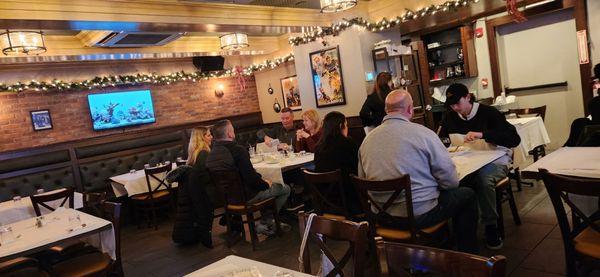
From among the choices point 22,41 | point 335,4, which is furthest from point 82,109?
point 335,4

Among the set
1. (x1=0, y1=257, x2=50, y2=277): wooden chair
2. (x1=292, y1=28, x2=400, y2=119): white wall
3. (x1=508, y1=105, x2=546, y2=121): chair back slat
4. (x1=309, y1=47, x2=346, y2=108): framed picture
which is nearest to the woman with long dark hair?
(x1=292, y1=28, x2=400, y2=119): white wall

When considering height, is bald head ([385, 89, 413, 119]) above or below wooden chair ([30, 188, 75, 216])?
above

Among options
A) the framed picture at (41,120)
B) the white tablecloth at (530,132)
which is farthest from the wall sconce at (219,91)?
the white tablecloth at (530,132)

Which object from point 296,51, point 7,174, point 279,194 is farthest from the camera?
point 296,51

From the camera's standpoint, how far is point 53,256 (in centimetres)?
396

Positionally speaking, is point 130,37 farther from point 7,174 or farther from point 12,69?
point 7,174

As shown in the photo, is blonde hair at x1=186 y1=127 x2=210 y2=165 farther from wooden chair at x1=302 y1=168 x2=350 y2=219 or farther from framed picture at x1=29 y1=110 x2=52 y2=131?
framed picture at x1=29 y1=110 x2=52 y2=131

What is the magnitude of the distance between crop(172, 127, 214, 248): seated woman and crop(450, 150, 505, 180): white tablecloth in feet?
8.58

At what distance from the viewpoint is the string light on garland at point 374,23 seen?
6.22 m

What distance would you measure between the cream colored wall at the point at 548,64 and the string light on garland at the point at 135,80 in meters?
4.51

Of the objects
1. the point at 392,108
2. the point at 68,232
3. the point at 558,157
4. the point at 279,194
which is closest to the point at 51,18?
the point at 68,232

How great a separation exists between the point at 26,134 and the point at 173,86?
2.92m

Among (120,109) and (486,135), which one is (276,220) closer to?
(486,135)

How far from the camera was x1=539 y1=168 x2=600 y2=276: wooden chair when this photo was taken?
2.05 m
